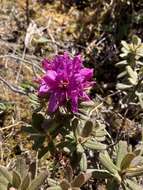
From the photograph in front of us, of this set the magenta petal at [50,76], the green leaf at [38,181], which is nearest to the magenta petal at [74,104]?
the magenta petal at [50,76]

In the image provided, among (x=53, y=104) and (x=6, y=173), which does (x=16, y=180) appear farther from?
(x=53, y=104)

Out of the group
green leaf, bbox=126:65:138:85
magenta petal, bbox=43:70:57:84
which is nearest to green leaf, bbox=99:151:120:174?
magenta petal, bbox=43:70:57:84

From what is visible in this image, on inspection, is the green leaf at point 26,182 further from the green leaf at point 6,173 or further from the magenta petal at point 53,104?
the magenta petal at point 53,104

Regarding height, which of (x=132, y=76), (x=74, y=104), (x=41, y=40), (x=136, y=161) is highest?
(x=41, y=40)

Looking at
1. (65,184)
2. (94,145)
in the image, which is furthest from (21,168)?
(94,145)

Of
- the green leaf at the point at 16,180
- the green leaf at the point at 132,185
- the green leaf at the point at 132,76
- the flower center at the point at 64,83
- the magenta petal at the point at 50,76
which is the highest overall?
the green leaf at the point at 132,76

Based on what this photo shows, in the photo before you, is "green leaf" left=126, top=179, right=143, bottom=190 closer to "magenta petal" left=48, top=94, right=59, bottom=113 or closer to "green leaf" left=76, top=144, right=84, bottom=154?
"green leaf" left=76, top=144, right=84, bottom=154
